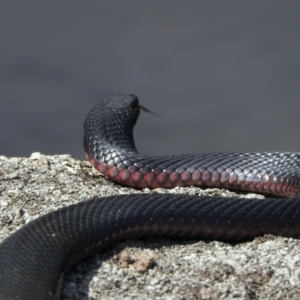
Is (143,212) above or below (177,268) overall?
above

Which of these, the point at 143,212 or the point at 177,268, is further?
the point at 143,212

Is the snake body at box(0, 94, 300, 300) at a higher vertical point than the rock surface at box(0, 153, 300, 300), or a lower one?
higher

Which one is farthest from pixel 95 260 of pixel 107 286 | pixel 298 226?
pixel 298 226

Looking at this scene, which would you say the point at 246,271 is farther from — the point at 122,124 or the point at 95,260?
the point at 122,124

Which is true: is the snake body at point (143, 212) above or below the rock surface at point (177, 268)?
above
